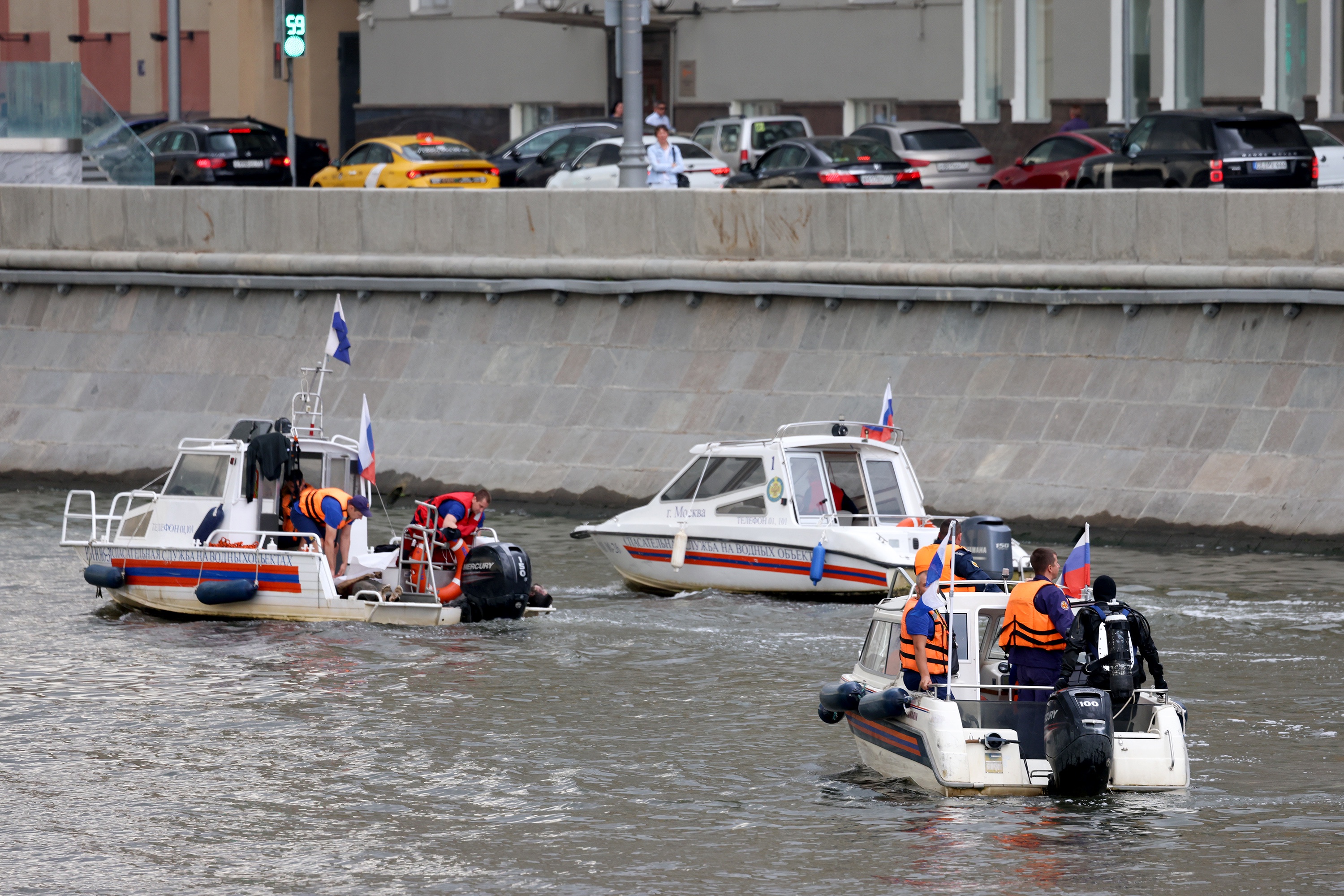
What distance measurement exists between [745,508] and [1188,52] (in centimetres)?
2232

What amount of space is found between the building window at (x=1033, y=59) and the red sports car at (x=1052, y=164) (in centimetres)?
600

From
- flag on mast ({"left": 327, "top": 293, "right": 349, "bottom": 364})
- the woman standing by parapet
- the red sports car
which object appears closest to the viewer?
flag on mast ({"left": 327, "top": 293, "right": 349, "bottom": 364})

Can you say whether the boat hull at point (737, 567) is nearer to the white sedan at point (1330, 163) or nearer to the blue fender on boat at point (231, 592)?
the blue fender on boat at point (231, 592)

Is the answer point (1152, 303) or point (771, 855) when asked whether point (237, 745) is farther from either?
point (1152, 303)

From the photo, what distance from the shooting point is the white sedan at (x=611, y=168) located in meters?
35.0

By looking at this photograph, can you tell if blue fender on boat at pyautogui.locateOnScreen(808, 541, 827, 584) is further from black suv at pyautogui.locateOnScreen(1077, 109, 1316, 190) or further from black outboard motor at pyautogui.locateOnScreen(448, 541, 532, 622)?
black suv at pyautogui.locateOnScreen(1077, 109, 1316, 190)

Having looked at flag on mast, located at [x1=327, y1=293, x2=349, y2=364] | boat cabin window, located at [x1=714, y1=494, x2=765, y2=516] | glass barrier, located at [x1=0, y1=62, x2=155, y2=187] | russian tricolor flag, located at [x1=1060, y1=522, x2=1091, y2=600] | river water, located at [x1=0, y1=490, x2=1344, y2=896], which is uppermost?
glass barrier, located at [x1=0, y1=62, x2=155, y2=187]

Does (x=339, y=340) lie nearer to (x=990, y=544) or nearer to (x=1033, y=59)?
(x=990, y=544)

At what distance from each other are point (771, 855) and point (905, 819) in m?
0.98

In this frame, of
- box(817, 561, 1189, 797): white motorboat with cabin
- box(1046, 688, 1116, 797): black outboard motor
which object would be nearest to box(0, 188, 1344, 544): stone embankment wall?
box(817, 561, 1189, 797): white motorboat with cabin

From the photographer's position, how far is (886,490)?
19.4 m

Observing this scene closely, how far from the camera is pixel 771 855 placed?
11703mm

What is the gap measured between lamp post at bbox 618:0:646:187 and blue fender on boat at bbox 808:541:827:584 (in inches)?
312

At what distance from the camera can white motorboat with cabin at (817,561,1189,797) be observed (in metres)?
12.0
